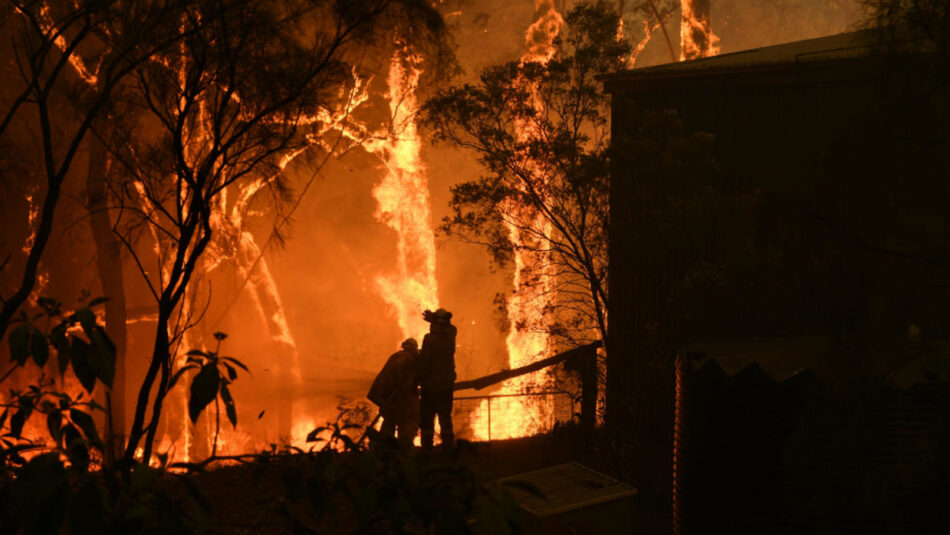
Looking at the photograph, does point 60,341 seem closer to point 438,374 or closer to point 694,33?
point 438,374

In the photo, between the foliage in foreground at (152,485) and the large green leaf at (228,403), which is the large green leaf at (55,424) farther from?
the large green leaf at (228,403)

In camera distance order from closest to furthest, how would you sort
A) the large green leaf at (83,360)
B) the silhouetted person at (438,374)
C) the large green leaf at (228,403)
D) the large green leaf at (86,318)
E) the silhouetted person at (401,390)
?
the large green leaf at (86,318), the large green leaf at (83,360), the large green leaf at (228,403), the silhouetted person at (401,390), the silhouetted person at (438,374)

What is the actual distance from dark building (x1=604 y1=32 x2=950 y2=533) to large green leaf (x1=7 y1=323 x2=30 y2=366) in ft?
18.3

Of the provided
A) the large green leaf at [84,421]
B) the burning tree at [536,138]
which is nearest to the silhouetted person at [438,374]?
the burning tree at [536,138]

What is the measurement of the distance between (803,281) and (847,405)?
1307 mm

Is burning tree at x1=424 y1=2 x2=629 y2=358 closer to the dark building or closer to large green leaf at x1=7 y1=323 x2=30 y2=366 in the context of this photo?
the dark building

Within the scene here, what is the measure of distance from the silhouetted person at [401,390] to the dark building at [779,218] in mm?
2682

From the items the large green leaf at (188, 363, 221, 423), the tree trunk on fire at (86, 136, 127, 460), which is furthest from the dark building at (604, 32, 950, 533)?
the tree trunk on fire at (86, 136, 127, 460)

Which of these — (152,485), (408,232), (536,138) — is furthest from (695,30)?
(152,485)

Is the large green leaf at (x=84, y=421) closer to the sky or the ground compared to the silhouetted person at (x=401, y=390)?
closer to the sky

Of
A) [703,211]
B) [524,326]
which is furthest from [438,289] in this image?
[703,211]

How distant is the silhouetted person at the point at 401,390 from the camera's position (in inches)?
386

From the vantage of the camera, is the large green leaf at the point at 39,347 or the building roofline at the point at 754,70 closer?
the large green leaf at the point at 39,347

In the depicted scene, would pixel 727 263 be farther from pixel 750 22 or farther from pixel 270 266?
pixel 750 22
